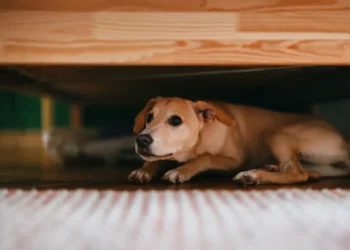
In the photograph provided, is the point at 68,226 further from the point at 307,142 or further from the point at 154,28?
the point at 307,142

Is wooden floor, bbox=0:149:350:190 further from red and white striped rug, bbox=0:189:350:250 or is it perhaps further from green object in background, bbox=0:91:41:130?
green object in background, bbox=0:91:41:130

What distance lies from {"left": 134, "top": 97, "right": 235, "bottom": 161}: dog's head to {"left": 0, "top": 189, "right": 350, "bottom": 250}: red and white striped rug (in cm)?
25

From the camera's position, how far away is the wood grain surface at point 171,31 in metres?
1.02

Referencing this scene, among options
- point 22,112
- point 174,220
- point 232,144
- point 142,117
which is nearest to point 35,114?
point 22,112

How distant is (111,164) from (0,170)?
497 millimetres

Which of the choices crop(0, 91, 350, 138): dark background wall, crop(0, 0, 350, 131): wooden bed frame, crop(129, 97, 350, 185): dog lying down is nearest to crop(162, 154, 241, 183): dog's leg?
crop(129, 97, 350, 185): dog lying down

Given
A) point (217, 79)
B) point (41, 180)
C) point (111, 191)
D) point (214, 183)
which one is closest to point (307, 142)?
point (214, 183)

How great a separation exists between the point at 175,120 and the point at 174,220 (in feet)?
1.94

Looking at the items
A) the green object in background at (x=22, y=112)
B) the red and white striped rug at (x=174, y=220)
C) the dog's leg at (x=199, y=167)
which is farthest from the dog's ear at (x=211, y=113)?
the green object in background at (x=22, y=112)

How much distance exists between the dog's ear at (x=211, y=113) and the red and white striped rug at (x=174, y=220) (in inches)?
14.0

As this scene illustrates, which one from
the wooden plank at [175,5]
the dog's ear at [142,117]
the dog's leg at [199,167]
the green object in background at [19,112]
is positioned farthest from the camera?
the green object in background at [19,112]

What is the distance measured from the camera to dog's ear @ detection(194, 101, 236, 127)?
1354mm

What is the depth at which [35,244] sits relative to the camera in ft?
2.15

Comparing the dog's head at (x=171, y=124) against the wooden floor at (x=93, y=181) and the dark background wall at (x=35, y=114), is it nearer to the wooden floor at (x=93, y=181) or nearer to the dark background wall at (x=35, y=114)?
the wooden floor at (x=93, y=181)
